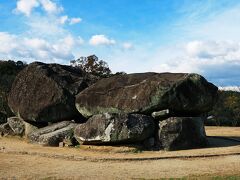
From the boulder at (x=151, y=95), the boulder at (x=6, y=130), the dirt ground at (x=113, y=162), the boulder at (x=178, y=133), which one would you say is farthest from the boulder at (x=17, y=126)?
the boulder at (x=178, y=133)

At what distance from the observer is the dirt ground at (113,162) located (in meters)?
12.2

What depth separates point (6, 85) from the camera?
120ft

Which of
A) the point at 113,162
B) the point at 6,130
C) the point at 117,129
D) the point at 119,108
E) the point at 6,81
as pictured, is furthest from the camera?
the point at 6,81

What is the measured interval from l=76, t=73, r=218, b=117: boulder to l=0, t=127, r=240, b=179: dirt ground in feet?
6.42

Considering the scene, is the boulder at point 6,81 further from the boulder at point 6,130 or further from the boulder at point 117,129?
the boulder at point 117,129

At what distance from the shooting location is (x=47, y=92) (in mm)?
21031

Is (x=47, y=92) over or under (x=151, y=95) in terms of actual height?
over

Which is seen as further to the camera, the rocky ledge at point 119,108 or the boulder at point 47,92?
the boulder at point 47,92

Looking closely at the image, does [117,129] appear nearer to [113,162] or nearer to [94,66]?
[113,162]

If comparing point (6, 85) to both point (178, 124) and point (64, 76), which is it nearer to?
point (64, 76)

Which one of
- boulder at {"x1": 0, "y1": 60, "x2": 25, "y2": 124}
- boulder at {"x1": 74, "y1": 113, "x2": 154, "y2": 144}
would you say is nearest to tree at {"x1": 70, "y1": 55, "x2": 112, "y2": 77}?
boulder at {"x1": 0, "y1": 60, "x2": 25, "y2": 124}

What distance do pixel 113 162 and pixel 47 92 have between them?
292 inches

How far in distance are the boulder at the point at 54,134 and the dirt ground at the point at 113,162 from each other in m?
0.52

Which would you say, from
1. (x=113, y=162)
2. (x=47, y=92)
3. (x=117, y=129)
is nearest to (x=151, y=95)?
(x=117, y=129)
